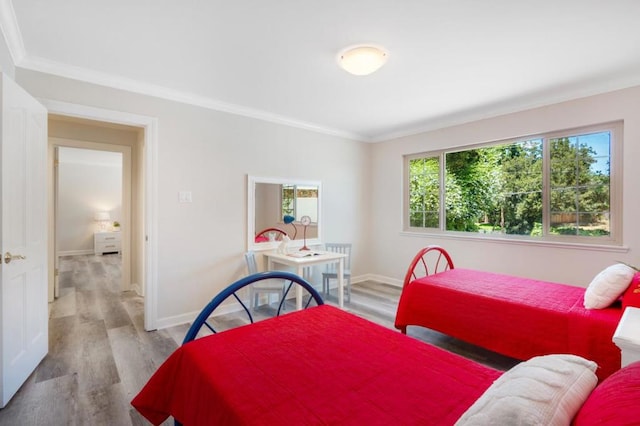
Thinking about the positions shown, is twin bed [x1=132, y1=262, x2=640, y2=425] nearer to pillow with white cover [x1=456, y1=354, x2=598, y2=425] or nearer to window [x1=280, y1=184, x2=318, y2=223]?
pillow with white cover [x1=456, y1=354, x2=598, y2=425]

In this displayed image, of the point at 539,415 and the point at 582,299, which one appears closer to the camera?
the point at 539,415

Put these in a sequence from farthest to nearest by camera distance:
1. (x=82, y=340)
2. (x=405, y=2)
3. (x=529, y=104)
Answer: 1. (x=529, y=104)
2. (x=82, y=340)
3. (x=405, y=2)

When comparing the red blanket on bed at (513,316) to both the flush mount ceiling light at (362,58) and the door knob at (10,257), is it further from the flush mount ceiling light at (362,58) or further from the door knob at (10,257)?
the door knob at (10,257)

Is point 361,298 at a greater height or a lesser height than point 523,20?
lesser

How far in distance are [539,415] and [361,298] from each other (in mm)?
3622

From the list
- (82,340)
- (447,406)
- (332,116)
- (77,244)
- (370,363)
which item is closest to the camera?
(447,406)

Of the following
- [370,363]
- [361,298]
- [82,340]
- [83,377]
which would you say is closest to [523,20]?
[370,363]

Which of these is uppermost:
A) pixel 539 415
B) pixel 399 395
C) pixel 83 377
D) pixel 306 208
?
pixel 306 208

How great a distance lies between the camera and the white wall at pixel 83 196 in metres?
7.64

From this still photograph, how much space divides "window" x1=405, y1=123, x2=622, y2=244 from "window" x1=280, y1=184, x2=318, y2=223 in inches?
60.4

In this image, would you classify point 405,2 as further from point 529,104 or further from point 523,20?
point 529,104

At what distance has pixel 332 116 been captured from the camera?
13.6ft

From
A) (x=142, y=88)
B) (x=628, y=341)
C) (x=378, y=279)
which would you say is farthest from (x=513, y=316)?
(x=142, y=88)

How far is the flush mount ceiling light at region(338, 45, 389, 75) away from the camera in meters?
2.36
